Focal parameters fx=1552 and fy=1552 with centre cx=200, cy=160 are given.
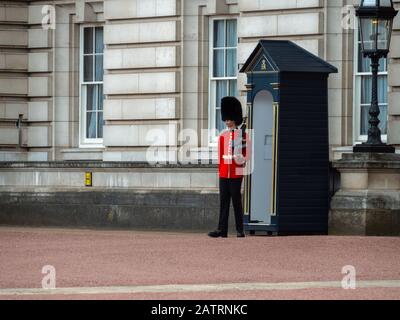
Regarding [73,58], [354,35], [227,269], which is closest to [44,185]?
[73,58]

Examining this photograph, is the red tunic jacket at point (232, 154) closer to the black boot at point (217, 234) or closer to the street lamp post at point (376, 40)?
Result: the black boot at point (217, 234)

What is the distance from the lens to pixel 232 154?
19906 mm

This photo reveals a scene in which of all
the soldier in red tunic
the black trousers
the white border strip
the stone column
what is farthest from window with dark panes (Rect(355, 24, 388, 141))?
the white border strip

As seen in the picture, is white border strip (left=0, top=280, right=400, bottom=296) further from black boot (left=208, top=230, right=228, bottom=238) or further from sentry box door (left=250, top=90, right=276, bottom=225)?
sentry box door (left=250, top=90, right=276, bottom=225)

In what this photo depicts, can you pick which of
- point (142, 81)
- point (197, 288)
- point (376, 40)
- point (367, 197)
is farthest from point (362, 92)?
point (197, 288)

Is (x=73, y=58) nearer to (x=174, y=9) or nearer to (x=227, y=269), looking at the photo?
(x=174, y=9)

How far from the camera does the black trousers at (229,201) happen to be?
1962 centimetres

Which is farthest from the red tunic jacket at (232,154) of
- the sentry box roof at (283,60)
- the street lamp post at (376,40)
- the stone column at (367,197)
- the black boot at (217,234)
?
the street lamp post at (376,40)

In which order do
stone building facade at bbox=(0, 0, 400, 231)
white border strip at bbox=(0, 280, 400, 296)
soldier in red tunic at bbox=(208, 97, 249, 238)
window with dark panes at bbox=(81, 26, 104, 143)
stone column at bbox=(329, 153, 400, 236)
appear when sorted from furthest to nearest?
window with dark panes at bbox=(81, 26, 104, 143) → stone building facade at bbox=(0, 0, 400, 231) → soldier in red tunic at bbox=(208, 97, 249, 238) → stone column at bbox=(329, 153, 400, 236) → white border strip at bbox=(0, 280, 400, 296)

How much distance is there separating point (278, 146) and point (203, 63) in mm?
4374

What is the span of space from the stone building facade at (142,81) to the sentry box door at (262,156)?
1896 millimetres

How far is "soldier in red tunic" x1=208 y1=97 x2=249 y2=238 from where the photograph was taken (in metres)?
19.7

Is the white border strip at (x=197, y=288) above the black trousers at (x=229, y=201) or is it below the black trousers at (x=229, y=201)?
below

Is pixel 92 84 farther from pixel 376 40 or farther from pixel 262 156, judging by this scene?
pixel 376 40
